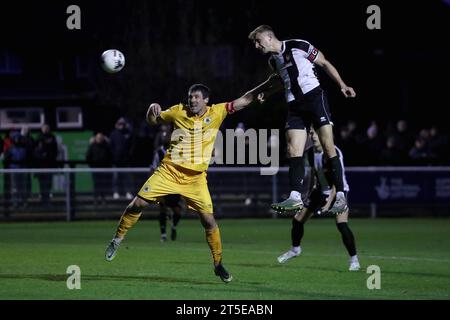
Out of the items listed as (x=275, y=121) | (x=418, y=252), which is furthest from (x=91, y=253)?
(x=275, y=121)

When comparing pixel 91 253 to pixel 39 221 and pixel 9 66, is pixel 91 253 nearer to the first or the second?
pixel 39 221

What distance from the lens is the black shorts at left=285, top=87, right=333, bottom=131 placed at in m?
13.9

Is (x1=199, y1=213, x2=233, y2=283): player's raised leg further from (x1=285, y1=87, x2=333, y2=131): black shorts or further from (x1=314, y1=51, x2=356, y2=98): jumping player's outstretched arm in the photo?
(x1=314, y1=51, x2=356, y2=98): jumping player's outstretched arm

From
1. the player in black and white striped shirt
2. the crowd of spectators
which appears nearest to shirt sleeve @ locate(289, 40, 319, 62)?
the player in black and white striped shirt

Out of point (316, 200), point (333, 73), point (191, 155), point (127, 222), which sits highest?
point (333, 73)

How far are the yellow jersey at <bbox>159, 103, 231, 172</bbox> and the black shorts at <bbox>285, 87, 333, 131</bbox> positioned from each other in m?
0.99

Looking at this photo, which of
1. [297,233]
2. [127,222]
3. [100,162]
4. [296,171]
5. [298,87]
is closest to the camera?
[298,87]

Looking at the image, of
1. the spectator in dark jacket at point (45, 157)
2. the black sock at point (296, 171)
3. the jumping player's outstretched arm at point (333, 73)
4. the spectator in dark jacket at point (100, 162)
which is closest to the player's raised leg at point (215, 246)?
the black sock at point (296, 171)

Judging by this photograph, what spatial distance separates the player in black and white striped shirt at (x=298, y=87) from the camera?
13.9 metres

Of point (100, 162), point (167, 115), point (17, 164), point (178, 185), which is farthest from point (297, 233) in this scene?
point (17, 164)

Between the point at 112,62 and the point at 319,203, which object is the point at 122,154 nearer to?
the point at 319,203

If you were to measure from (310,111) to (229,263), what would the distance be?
4.12m

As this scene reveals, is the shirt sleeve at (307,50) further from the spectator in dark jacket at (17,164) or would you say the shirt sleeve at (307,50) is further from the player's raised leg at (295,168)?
the spectator in dark jacket at (17,164)

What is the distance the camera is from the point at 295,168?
1429 centimetres
